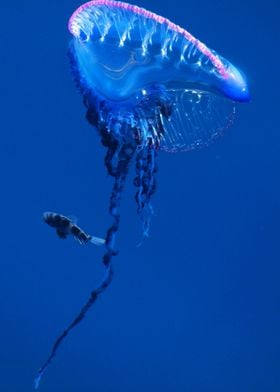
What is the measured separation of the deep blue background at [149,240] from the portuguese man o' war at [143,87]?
10.1 ft

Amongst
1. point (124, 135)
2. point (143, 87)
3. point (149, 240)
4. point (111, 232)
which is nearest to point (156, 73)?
point (143, 87)

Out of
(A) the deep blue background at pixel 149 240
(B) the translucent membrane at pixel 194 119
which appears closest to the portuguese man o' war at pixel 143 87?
(B) the translucent membrane at pixel 194 119

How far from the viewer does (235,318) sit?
7.74m

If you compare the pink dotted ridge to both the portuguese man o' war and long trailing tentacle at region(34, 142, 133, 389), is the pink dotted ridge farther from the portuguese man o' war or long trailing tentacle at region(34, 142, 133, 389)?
long trailing tentacle at region(34, 142, 133, 389)

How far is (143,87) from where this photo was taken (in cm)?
327

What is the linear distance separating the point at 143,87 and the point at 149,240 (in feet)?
13.4

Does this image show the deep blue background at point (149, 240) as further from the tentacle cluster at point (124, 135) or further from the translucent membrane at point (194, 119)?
the tentacle cluster at point (124, 135)

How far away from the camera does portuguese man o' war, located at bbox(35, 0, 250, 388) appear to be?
298 cm

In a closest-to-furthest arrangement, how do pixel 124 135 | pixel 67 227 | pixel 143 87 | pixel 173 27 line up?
pixel 173 27, pixel 143 87, pixel 124 135, pixel 67 227

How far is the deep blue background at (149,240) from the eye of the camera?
258 inches

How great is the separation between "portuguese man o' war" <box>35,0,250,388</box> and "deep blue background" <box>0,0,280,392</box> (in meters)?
3.09

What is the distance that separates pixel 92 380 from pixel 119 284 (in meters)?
1.30

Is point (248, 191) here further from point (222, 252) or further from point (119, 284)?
point (119, 284)

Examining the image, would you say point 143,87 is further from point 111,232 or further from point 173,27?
point 111,232
